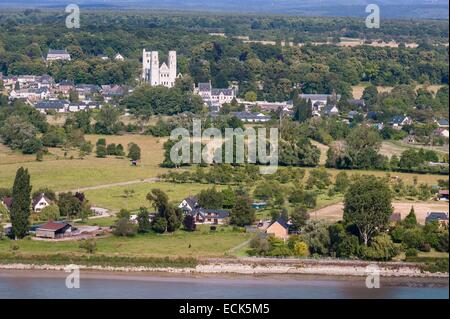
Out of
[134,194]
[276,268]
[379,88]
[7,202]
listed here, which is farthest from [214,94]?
[276,268]

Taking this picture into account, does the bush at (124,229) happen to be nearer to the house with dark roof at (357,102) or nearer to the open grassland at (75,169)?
the open grassland at (75,169)

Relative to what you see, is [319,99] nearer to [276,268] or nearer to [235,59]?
[235,59]

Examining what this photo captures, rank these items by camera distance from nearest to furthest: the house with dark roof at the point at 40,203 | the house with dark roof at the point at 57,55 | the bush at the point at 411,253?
1. the bush at the point at 411,253
2. the house with dark roof at the point at 40,203
3. the house with dark roof at the point at 57,55

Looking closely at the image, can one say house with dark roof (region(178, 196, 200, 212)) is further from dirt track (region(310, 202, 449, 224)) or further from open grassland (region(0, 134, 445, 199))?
dirt track (region(310, 202, 449, 224))

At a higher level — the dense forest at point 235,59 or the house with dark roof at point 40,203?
the house with dark roof at point 40,203

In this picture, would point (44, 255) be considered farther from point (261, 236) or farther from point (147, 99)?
point (147, 99)

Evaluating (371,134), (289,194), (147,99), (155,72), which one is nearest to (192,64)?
(155,72)

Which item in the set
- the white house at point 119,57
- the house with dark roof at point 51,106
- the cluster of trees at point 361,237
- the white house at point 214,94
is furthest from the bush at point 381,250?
the white house at point 119,57
